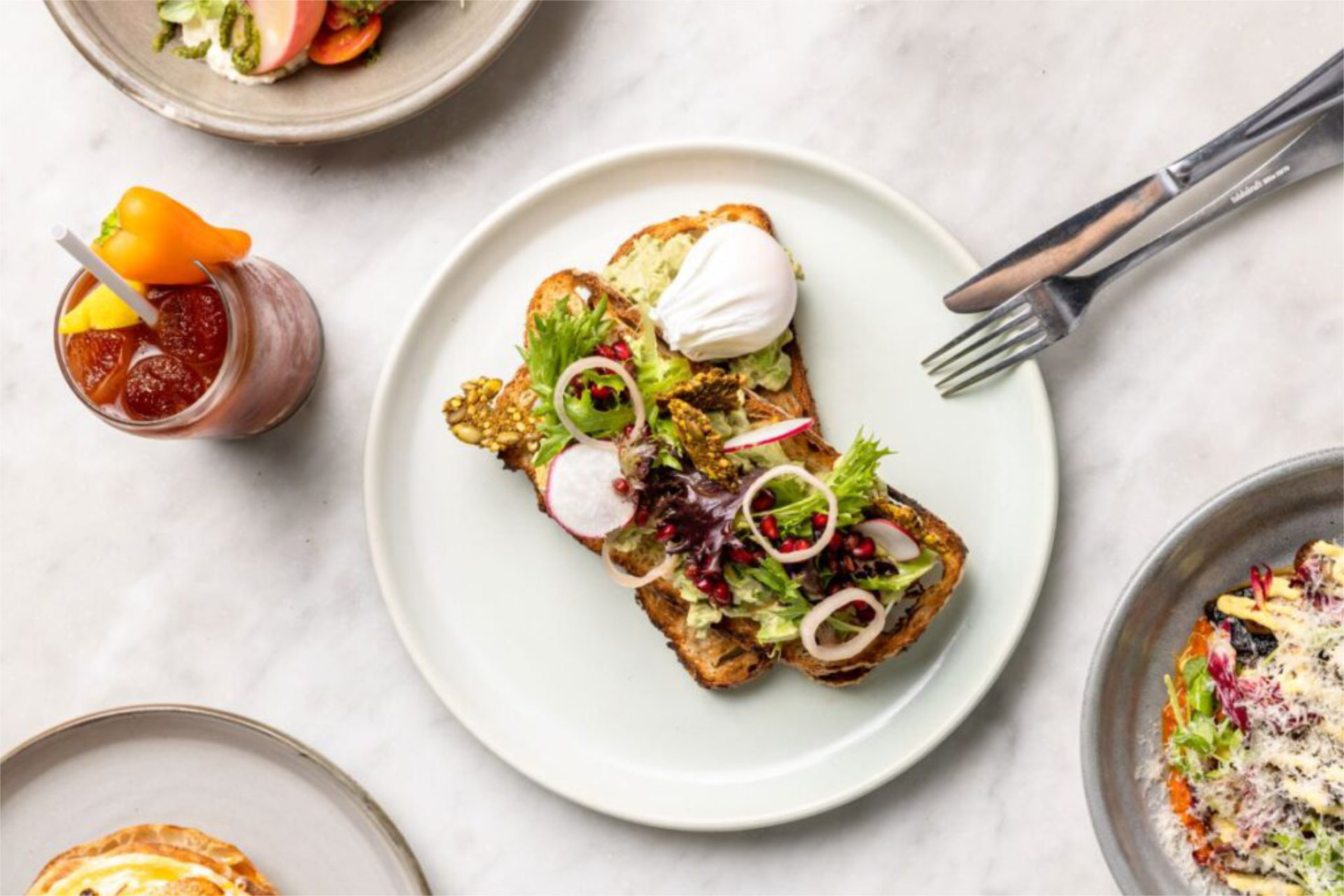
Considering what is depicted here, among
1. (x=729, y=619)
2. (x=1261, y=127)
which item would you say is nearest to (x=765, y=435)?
(x=729, y=619)

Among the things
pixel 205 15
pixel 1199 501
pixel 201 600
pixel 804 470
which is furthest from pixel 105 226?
pixel 1199 501

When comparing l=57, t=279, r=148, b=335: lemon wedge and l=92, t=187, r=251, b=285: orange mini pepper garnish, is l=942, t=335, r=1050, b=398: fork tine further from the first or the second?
l=57, t=279, r=148, b=335: lemon wedge

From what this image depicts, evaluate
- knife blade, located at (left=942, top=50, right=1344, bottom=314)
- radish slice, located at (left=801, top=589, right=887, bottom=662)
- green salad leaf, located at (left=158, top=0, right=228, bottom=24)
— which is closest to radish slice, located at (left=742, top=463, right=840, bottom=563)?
radish slice, located at (left=801, top=589, right=887, bottom=662)

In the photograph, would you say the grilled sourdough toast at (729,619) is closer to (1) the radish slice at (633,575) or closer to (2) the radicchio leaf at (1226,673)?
(1) the radish slice at (633,575)

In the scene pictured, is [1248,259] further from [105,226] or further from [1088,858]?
[105,226]

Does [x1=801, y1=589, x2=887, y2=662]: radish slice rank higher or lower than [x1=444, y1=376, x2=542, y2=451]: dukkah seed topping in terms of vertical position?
lower

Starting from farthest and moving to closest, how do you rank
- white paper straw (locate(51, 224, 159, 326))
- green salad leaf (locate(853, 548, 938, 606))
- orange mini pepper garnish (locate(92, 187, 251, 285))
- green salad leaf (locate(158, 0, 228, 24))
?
green salad leaf (locate(158, 0, 228, 24)), green salad leaf (locate(853, 548, 938, 606)), orange mini pepper garnish (locate(92, 187, 251, 285)), white paper straw (locate(51, 224, 159, 326))
